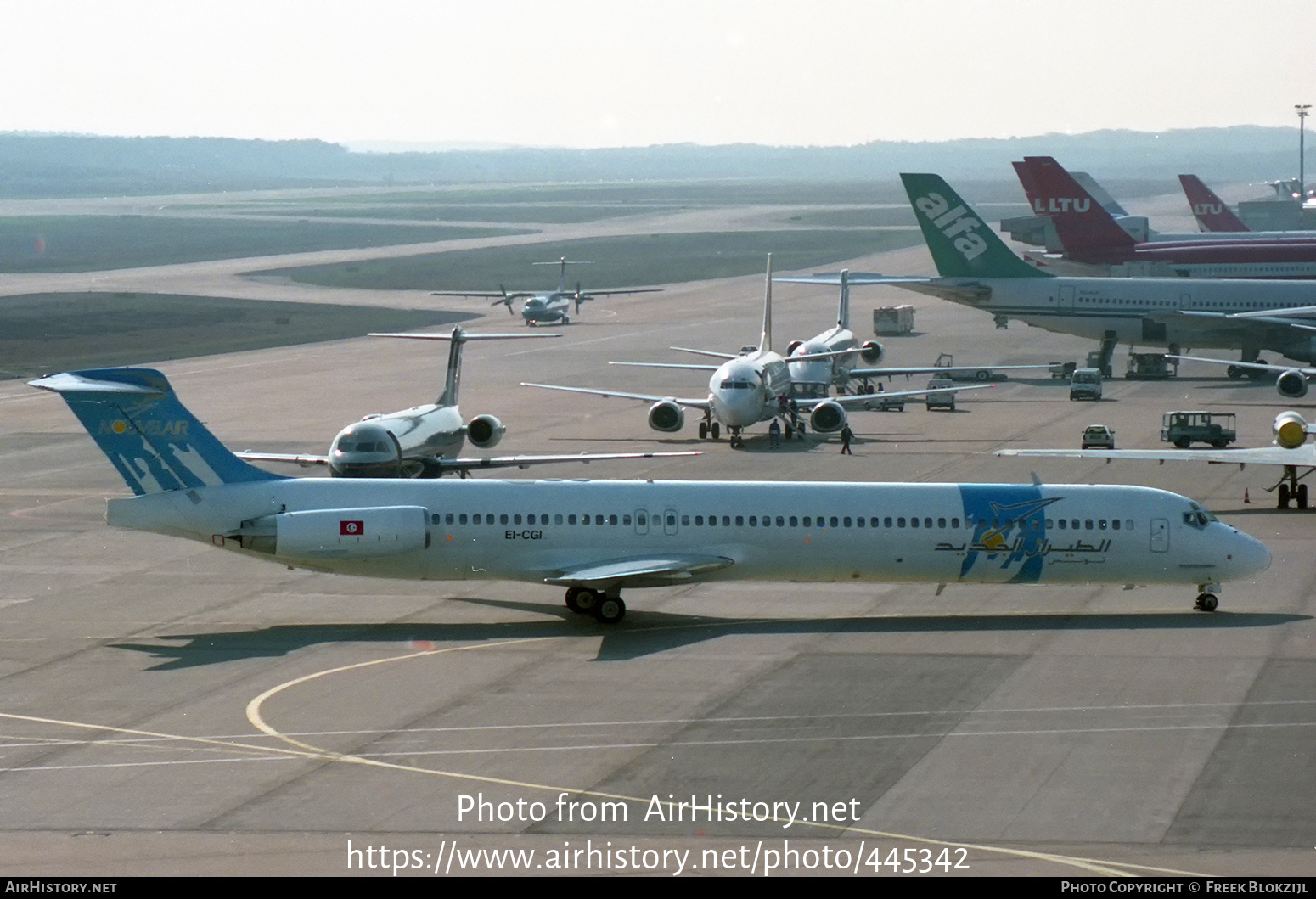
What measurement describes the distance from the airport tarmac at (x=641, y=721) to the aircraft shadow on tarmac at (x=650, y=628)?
0.12 m

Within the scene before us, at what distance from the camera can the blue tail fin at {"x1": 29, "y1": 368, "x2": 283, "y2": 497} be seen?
39062 millimetres

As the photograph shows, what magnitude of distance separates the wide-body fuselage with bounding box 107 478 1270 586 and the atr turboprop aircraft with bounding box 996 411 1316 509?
524 centimetres

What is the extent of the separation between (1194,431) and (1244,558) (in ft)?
87.4

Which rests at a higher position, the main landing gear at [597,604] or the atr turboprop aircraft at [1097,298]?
the atr turboprop aircraft at [1097,298]

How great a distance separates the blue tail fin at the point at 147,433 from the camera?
39.1 metres

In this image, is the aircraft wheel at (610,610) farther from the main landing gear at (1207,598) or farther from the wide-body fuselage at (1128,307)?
the wide-body fuselage at (1128,307)

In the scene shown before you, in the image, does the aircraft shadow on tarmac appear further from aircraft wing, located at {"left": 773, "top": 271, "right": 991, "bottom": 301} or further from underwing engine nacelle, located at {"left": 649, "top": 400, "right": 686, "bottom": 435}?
aircraft wing, located at {"left": 773, "top": 271, "right": 991, "bottom": 301}

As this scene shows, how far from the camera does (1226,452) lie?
162 feet

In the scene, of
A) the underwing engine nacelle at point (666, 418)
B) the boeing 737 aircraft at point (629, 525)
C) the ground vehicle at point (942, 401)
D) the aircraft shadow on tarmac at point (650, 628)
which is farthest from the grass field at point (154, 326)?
the aircraft shadow on tarmac at point (650, 628)

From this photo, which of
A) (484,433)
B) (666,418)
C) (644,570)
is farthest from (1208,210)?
(644,570)

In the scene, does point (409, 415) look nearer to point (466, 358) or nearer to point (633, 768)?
point (633, 768)

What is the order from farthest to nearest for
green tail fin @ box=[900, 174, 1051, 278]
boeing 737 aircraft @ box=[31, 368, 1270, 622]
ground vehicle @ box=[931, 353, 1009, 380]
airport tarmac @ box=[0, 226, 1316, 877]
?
1. green tail fin @ box=[900, 174, 1051, 278]
2. ground vehicle @ box=[931, 353, 1009, 380]
3. boeing 737 aircraft @ box=[31, 368, 1270, 622]
4. airport tarmac @ box=[0, 226, 1316, 877]

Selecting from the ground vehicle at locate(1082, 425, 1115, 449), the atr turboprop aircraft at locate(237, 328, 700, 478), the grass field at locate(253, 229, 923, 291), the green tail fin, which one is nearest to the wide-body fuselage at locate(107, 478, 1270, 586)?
the atr turboprop aircraft at locate(237, 328, 700, 478)
